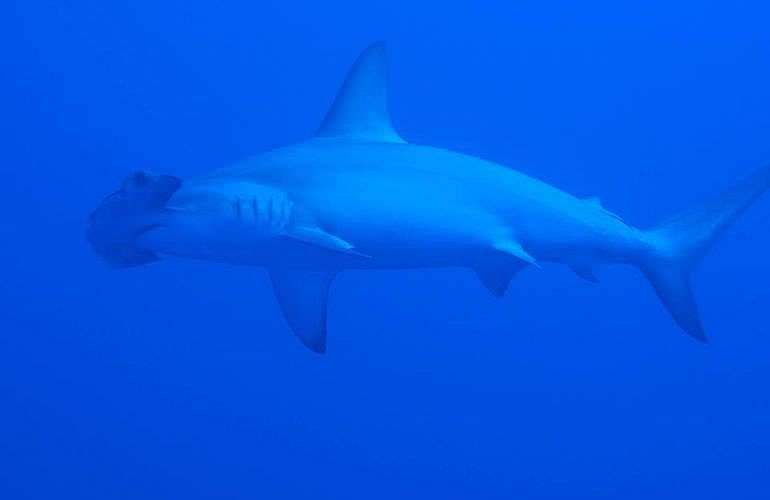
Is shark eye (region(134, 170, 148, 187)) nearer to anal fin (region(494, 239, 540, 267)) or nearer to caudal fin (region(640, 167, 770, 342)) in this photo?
anal fin (region(494, 239, 540, 267))

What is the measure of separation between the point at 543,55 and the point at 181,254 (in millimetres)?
14358

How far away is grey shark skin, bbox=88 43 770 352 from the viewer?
335 centimetres

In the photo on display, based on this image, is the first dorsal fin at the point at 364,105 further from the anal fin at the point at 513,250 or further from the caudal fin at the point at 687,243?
the caudal fin at the point at 687,243

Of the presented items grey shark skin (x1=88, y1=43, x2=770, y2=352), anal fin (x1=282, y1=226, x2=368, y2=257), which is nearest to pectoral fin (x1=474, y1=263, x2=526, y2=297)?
grey shark skin (x1=88, y1=43, x2=770, y2=352)

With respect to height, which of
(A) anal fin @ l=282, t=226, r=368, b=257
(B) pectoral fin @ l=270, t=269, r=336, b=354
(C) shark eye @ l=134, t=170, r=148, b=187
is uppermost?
(B) pectoral fin @ l=270, t=269, r=336, b=354

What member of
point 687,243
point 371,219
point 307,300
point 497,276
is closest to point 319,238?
point 371,219

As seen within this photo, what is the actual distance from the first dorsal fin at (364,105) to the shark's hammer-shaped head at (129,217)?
1207mm

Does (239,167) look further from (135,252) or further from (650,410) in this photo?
(650,410)

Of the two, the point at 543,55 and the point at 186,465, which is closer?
the point at 186,465

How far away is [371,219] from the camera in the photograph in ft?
12.2

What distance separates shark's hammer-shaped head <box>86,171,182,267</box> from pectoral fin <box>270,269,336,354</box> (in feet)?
3.32

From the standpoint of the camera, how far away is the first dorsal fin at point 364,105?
13.8 ft

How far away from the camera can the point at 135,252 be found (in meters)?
3.44

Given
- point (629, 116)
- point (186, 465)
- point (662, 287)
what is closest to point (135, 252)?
point (662, 287)
